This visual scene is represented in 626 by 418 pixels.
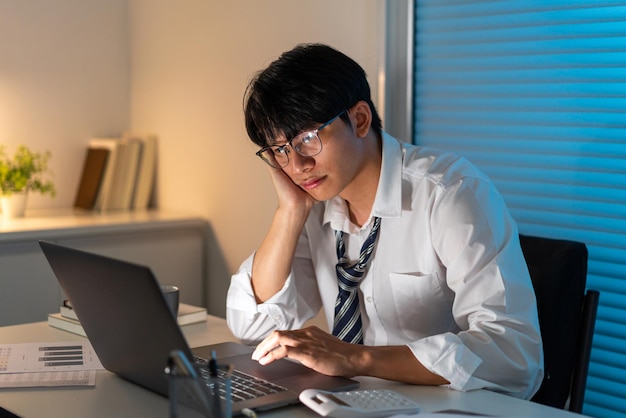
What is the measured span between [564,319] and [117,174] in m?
2.14

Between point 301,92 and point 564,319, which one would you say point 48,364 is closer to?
point 301,92

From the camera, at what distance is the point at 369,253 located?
72.4 inches

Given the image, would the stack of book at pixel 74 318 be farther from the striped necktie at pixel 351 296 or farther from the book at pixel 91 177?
the book at pixel 91 177

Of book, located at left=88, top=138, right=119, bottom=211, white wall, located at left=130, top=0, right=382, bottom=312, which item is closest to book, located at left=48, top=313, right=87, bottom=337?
white wall, located at left=130, top=0, right=382, bottom=312

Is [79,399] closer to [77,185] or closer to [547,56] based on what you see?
[547,56]

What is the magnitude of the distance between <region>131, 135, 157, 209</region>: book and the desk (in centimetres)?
199

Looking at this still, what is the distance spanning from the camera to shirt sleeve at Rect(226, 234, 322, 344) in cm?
187

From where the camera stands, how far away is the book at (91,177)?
3.43 meters

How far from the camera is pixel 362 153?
1886 millimetres

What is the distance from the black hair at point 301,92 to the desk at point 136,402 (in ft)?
1.79

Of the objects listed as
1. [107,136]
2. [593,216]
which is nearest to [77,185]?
[107,136]

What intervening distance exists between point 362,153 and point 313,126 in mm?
174

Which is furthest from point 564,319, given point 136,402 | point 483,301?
point 136,402

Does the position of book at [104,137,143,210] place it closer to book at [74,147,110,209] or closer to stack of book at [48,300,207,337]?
book at [74,147,110,209]
